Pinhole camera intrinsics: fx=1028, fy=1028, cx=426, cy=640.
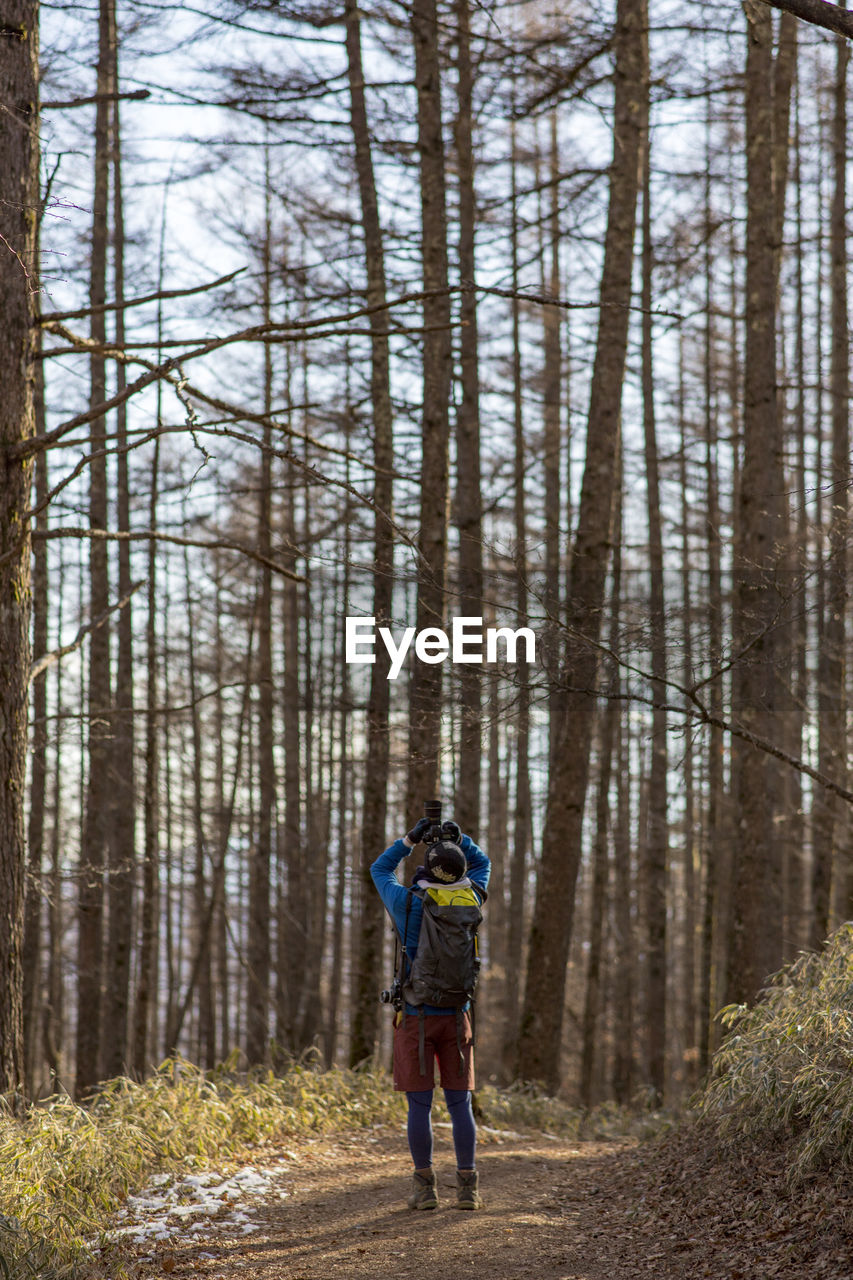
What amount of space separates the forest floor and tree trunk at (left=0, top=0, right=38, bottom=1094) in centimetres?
147

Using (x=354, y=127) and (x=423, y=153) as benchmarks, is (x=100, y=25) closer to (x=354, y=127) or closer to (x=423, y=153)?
(x=354, y=127)

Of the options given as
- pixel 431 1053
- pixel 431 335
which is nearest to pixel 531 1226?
pixel 431 1053

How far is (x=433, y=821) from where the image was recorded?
204 inches

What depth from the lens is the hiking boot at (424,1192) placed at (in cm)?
506

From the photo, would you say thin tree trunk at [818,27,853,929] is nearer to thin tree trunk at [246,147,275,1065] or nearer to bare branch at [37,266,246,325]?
thin tree trunk at [246,147,275,1065]

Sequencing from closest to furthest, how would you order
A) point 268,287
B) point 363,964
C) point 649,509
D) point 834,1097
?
point 834,1097, point 363,964, point 268,287, point 649,509

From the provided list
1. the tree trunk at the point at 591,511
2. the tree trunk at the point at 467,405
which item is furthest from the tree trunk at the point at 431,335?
the tree trunk at the point at 591,511

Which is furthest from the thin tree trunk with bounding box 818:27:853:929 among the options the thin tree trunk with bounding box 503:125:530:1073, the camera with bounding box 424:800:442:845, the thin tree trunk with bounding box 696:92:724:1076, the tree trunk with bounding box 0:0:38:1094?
the tree trunk with bounding box 0:0:38:1094

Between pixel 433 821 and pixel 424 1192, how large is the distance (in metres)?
1.81

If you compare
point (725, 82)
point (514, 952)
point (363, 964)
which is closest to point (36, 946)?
point (363, 964)

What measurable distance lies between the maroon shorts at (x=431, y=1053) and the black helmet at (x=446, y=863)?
0.67 m

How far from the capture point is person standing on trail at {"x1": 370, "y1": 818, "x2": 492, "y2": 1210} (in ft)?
16.1

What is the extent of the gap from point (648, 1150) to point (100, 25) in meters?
11.8

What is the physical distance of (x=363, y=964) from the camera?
9383mm
